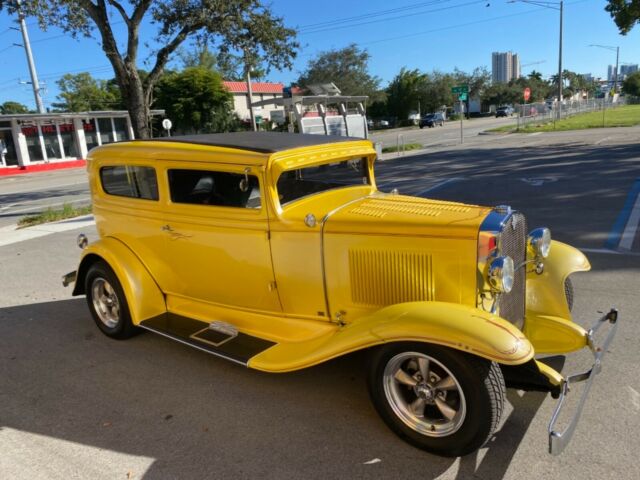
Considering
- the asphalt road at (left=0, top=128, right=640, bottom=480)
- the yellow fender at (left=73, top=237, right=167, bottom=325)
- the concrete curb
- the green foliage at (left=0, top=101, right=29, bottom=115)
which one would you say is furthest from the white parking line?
the green foliage at (left=0, top=101, right=29, bottom=115)

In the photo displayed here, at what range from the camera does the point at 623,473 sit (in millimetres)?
2406

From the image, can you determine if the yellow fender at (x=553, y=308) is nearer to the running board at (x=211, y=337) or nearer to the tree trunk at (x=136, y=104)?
the running board at (x=211, y=337)

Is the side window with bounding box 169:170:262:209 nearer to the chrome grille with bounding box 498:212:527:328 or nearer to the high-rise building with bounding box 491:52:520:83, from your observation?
the chrome grille with bounding box 498:212:527:328

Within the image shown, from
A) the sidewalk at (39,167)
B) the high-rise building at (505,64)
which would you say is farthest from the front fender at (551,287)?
the high-rise building at (505,64)

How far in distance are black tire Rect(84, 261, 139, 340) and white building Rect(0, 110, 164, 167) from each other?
29.0 m

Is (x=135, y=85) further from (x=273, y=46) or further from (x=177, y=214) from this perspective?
(x=177, y=214)

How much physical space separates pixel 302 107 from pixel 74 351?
1282 cm

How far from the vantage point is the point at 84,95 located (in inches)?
2672

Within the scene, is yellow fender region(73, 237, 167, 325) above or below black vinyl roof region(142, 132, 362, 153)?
below

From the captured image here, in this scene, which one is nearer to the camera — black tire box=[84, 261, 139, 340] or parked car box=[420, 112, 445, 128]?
black tire box=[84, 261, 139, 340]

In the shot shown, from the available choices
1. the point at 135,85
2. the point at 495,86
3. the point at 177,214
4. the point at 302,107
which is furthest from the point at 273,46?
the point at 495,86

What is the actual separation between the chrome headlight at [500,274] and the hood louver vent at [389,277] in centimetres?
34

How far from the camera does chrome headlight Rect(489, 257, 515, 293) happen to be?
272cm

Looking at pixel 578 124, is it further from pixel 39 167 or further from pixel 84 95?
pixel 84 95
